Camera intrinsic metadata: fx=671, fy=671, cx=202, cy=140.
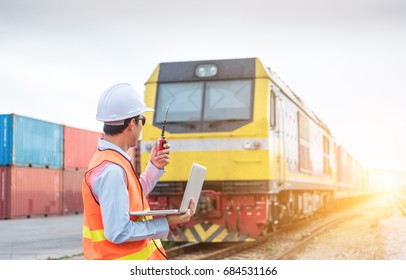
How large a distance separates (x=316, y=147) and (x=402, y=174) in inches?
82.0

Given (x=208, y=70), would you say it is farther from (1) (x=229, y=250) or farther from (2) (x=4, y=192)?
(2) (x=4, y=192)

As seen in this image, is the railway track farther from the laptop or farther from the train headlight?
the laptop

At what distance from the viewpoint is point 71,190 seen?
23.5 metres

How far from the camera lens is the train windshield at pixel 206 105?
9.58 m

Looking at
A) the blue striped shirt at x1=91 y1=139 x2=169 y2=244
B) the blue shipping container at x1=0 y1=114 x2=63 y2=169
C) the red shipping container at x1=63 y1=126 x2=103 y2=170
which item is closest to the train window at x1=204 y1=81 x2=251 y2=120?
the blue striped shirt at x1=91 y1=139 x2=169 y2=244

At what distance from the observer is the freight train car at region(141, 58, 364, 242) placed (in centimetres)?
948

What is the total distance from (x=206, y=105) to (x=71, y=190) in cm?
1471

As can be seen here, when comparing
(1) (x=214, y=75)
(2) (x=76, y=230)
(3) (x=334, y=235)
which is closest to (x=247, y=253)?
(1) (x=214, y=75)

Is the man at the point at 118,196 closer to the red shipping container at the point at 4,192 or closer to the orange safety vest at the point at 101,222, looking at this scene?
the orange safety vest at the point at 101,222

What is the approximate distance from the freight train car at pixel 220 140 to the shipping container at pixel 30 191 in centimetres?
1141

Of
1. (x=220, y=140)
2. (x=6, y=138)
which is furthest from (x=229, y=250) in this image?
(x=6, y=138)

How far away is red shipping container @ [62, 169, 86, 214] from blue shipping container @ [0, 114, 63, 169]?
72 cm

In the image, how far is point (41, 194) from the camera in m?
21.7
